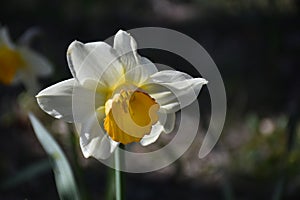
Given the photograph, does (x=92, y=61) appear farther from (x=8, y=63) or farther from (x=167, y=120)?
(x=8, y=63)

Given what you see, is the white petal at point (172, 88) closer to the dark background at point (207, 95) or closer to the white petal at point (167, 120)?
the white petal at point (167, 120)

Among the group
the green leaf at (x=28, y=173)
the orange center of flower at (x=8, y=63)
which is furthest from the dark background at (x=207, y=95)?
the orange center of flower at (x=8, y=63)

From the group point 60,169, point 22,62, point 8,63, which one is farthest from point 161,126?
point 22,62

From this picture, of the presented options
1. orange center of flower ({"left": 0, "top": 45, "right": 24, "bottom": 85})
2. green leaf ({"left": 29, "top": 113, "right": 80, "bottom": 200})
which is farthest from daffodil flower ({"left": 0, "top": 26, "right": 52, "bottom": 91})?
green leaf ({"left": 29, "top": 113, "right": 80, "bottom": 200})

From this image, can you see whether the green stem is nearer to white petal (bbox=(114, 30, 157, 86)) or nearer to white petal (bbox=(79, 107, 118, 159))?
white petal (bbox=(79, 107, 118, 159))

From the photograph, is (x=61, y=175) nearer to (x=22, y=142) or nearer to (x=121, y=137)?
(x=121, y=137)
